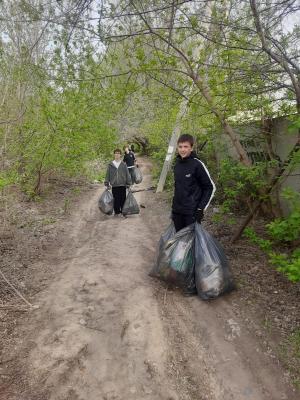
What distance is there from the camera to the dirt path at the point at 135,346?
2678 mm

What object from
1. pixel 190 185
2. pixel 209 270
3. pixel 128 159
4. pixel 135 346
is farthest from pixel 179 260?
pixel 128 159

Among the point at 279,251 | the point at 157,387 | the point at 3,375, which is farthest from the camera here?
the point at 279,251

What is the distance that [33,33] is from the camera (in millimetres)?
9508

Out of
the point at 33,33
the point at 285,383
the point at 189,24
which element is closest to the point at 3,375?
the point at 285,383

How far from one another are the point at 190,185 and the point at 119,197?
13.7ft

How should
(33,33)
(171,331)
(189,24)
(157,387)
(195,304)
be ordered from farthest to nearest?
1. (33,33)
2. (189,24)
3. (195,304)
4. (171,331)
5. (157,387)

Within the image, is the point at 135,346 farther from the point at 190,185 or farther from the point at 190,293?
the point at 190,185

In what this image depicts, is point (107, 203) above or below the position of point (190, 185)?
below

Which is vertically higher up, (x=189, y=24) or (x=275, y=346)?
(x=189, y=24)

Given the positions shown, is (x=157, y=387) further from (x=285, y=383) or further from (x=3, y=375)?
(x=3, y=375)

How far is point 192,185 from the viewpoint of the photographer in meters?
4.38

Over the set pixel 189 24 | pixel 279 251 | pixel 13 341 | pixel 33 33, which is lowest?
pixel 13 341

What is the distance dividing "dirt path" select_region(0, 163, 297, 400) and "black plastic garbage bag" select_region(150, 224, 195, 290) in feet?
0.63

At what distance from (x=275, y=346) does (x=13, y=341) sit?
2.37 m
